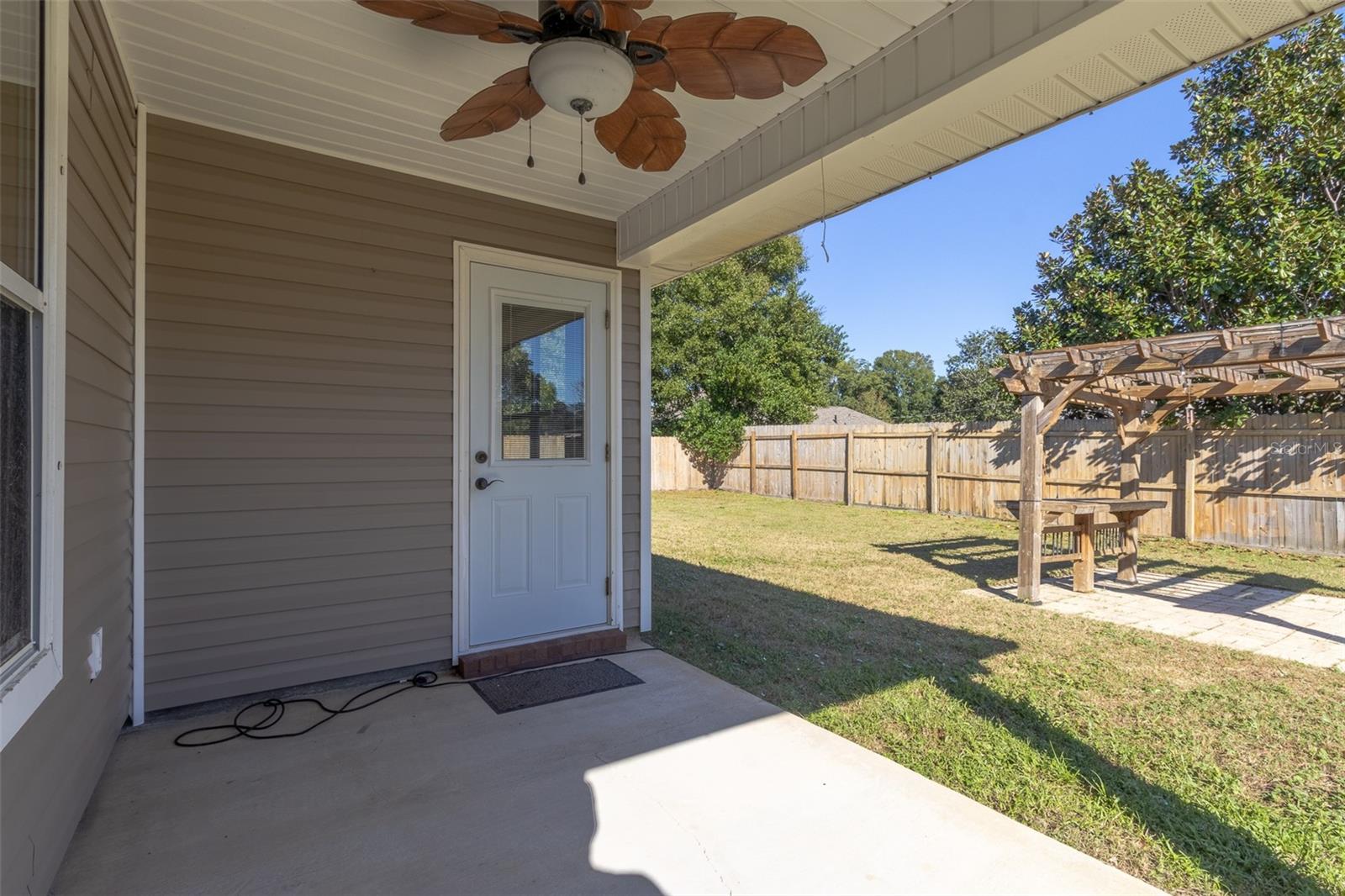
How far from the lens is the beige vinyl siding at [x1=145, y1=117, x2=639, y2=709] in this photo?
2.67 m

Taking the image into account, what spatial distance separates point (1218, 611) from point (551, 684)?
4.67 meters

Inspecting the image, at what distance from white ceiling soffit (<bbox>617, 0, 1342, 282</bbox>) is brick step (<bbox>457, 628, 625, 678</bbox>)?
216 centimetres

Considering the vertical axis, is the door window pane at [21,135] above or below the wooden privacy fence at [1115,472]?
above

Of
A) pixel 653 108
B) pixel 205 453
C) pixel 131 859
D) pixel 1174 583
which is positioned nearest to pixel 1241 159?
pixel 1174 583

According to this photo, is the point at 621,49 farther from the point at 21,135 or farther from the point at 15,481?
the point at 15,481

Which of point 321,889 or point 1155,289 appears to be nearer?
point 321,889

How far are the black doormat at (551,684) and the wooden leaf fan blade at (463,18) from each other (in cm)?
240

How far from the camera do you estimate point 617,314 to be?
12.5 feet

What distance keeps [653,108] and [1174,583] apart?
5974 millimetres

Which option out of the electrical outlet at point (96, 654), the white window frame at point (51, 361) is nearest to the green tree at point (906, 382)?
the electrical outlet at point (96, 654)

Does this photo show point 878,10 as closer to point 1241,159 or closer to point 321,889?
point 321,889

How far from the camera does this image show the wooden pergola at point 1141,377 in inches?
167

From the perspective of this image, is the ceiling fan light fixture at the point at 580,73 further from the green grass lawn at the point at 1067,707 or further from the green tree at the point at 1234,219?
the green tree at the point at 1234,219

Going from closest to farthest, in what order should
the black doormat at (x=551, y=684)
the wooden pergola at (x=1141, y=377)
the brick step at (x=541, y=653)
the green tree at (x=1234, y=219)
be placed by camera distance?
1. the black doormat at (x=551, y=684)
2. the brick step at (x=541, y=653)
3. the wooden pergola at (x=1141, y=377)
4. the green tree at (x=1234, y=219)
